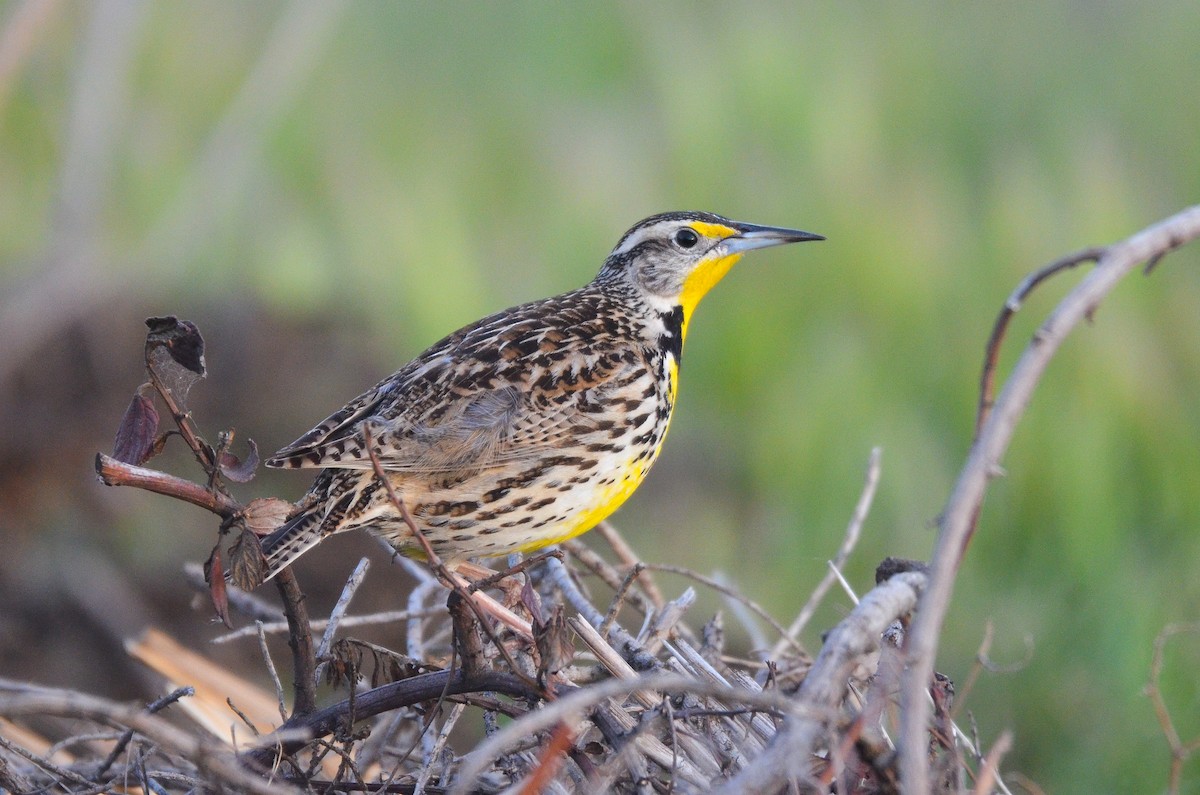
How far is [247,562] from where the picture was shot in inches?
68.3

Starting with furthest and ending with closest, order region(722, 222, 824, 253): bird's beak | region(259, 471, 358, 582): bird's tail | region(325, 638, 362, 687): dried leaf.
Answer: region(722, 222, 824, 253): bird's beak → region(259, 471, 358, 582): bird's tail → region(325, 638, 362, 687): dried leaf

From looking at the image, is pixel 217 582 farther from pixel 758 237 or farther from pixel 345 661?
pixel 758 237

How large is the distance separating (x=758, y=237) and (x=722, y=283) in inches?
128

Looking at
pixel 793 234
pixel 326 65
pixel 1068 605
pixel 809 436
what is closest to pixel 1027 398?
pixel 793 234

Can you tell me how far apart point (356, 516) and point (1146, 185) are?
4508mm

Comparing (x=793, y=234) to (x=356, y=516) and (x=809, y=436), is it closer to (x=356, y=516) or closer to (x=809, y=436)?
(x=356, y=516)

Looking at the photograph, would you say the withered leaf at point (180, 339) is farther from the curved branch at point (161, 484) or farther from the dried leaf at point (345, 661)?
the dried leaf at point (345, 661)

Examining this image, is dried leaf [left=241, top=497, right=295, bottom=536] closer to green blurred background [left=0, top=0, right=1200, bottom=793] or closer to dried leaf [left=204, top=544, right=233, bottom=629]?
dried leaf [left=204, top=544, right=233, bottom=629]

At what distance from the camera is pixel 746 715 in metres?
2.13

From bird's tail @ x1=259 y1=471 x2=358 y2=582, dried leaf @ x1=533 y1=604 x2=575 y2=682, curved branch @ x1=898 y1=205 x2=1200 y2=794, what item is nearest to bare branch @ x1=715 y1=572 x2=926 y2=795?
curved branch @ x1=898 y1=205 x2=1200 y2=794

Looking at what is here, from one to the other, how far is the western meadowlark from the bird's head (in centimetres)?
32

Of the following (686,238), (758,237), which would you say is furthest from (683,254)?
(758,237)

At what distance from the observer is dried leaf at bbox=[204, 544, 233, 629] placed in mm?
1711

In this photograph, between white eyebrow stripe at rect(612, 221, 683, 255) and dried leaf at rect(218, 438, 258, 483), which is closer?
dried leaf at rect(218, 438, 258, 483)
